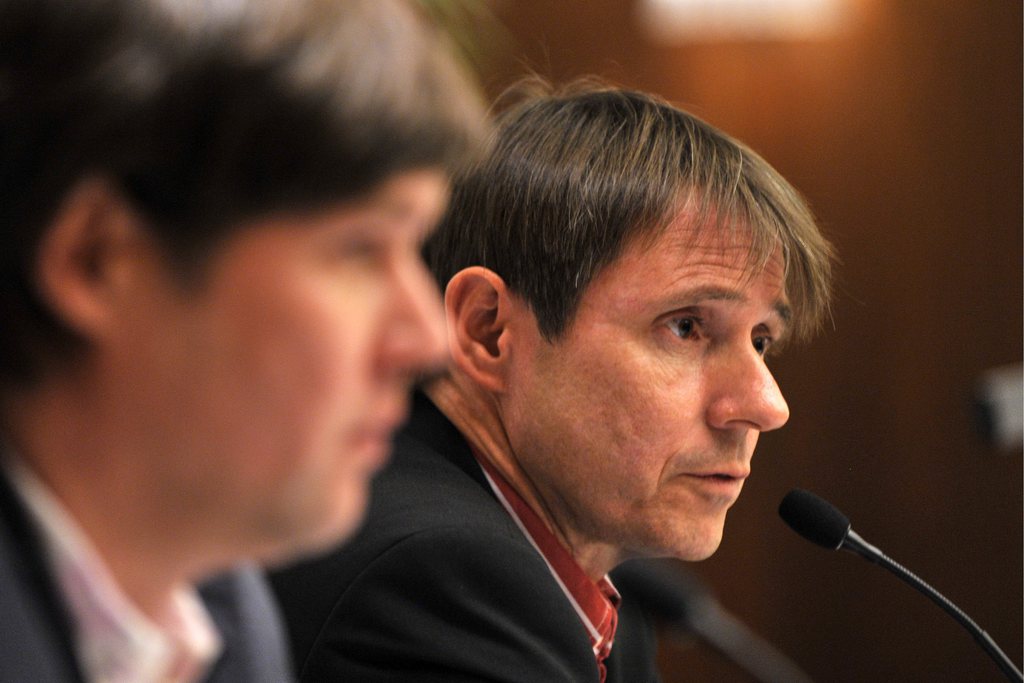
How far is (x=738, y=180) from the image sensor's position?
4.82 ft

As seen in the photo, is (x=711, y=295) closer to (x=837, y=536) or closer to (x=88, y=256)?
(x=837, y=536)

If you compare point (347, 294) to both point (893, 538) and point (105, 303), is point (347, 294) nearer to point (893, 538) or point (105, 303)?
point (105, 303)

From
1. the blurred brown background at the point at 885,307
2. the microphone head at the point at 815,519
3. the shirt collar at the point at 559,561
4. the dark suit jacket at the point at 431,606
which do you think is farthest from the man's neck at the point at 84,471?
the blurred brown background at the point at 885,307

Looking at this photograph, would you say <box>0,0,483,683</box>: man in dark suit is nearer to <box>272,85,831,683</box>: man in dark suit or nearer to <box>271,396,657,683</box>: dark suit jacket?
<box>271,396,657,683</box>: dark suit jacket

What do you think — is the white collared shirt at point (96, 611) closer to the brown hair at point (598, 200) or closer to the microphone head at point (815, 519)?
the brown hair at point (598, 200)

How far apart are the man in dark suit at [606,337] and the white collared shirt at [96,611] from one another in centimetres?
59

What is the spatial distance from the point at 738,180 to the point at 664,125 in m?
0.11

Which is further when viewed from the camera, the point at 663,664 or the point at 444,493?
the point at 663,664

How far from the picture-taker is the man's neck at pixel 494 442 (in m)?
1.49

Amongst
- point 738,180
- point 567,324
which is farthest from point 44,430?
point 738,180

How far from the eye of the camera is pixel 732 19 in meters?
3.18

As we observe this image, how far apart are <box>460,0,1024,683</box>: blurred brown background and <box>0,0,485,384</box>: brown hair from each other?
8.16ft

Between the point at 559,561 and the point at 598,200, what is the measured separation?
1.37 feet

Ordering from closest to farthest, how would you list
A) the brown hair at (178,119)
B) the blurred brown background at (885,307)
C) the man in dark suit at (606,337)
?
the brown hair at (178,119) < the man in dark suit at (606,337) < the blurred brown background at (885,307)
